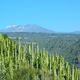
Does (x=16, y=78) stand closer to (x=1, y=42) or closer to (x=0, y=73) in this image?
(x=0, y=73)

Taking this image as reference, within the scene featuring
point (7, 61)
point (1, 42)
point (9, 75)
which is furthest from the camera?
point (1, 42)

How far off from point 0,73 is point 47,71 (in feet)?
95.0

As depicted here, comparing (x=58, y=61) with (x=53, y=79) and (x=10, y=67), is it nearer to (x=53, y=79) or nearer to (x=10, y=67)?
(x=53, y=79)

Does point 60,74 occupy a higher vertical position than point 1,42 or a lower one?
lower

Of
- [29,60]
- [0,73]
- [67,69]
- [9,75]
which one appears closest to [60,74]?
[67,69]

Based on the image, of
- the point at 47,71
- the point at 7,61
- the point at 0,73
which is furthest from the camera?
the point at 47,71

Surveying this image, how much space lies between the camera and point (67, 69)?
89.2m

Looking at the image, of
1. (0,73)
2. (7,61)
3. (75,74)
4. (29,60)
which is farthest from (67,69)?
(0,73)

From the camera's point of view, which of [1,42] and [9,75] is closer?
[9,75]

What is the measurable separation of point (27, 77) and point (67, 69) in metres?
13.9

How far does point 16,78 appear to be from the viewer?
75375mm

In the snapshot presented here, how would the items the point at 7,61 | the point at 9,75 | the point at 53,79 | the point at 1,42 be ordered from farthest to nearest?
the point at 1,42
the point at 53,79
the point at 7,61
the point at 9,75

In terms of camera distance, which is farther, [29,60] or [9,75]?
[29,60]

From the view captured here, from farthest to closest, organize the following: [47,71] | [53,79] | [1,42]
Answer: [1,42] → [47,71] → [53,79]
